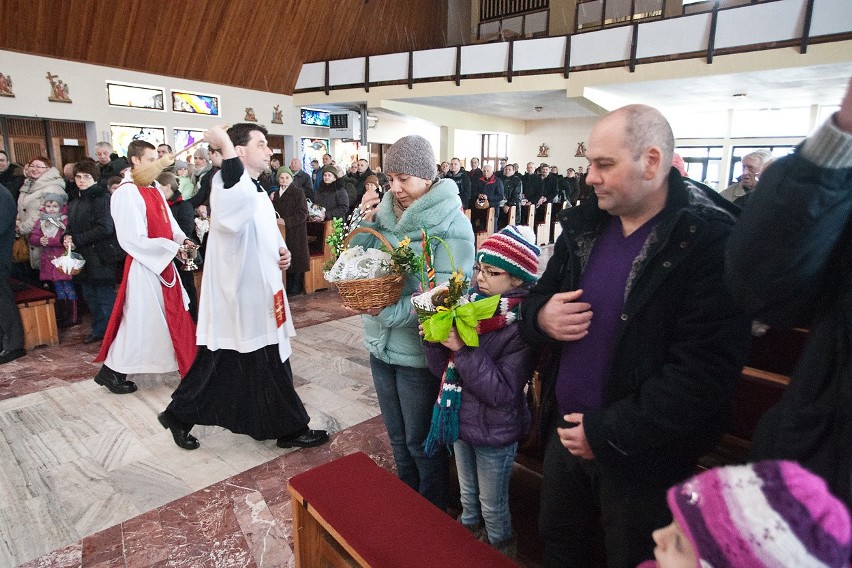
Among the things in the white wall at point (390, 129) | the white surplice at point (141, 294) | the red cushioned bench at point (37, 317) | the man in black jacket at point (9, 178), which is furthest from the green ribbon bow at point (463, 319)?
the white wall at point (390, 129)

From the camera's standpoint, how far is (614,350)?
1.29 m

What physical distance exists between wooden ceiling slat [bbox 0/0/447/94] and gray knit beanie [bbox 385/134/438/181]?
1104 cm

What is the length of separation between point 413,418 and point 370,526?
0.66m

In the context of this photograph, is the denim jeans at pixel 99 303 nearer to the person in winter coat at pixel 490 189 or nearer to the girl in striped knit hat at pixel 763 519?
the girl in striped knit hat at pixel 763 519

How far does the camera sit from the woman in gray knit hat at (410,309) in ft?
6.73

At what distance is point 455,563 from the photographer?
1.41 metres

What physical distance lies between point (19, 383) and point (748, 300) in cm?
480

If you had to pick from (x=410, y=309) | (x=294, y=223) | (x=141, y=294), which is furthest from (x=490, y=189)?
(x=410, y=309)

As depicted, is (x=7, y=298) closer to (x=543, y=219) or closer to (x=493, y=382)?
(x=493, y=382)

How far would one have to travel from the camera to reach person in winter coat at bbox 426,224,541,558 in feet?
5.95

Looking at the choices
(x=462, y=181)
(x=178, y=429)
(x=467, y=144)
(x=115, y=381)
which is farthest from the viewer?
(x=467, y=144)

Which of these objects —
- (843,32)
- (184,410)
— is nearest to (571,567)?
(184,410)

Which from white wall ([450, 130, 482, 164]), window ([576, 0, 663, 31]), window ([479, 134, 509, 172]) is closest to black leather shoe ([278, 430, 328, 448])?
window ([576, 0, 663, 31])

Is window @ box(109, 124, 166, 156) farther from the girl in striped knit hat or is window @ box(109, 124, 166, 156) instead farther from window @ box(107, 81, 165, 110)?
the girl in striped knit hat
